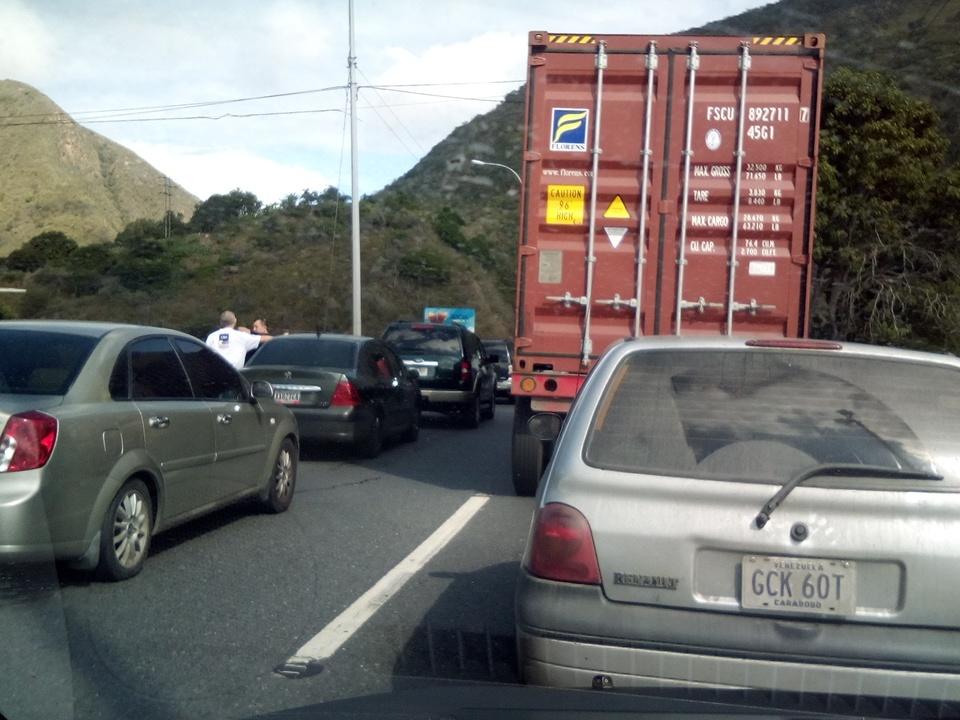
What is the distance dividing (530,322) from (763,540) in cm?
662

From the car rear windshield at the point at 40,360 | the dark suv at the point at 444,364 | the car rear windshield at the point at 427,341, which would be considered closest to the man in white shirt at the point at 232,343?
the dark suv at the point at 444,364

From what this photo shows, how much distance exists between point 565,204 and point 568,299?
0.86 metres

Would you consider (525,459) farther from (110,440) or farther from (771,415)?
(771,415)

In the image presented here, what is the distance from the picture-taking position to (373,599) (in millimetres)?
6375

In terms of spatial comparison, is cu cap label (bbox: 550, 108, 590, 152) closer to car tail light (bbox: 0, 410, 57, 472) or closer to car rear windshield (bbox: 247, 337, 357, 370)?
car rear windshield (bbox: 247, 337, 357, 370)

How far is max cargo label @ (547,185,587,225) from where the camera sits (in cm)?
1005

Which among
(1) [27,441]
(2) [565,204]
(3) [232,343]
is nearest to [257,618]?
(1) [27,441]

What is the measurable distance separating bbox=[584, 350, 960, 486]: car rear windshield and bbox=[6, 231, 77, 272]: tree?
44.0 m

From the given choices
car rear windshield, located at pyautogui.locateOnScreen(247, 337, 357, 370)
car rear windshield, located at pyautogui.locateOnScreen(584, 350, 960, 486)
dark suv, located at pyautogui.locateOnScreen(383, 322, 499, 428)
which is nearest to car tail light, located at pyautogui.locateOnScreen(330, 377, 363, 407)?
car rear windshield, located at pyautogui.locateOnScreen(247, 337, 357, 370)

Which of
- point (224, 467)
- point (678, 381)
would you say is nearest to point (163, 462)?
point (224, 467)

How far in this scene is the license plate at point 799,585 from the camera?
11.8ft

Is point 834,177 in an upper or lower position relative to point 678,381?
upper

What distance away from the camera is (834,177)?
2509cm

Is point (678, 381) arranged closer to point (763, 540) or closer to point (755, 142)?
point (763, 540)
